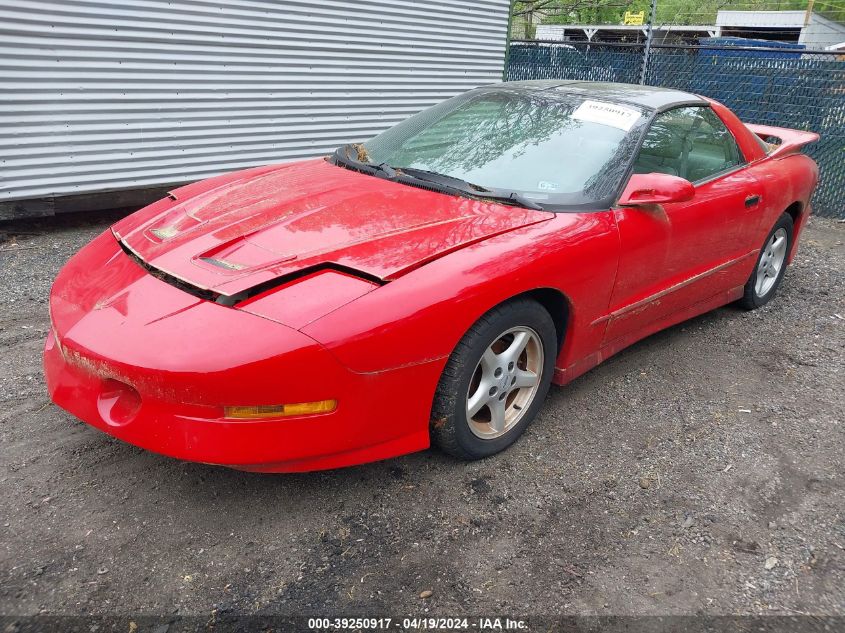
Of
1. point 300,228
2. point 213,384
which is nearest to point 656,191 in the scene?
point 300,228

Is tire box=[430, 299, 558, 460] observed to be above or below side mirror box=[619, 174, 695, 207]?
below

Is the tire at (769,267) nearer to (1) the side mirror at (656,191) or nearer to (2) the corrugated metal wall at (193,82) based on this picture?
(1) the side mirror at (656,191)

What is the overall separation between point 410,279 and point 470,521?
92cm

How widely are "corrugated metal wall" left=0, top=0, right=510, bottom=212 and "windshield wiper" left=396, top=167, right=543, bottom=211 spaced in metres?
3.78

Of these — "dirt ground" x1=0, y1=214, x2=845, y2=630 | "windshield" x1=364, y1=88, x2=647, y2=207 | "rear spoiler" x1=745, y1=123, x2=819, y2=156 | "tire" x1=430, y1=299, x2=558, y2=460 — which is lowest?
"dirt ground" x1=0, y1=214, x2=845, y2=630

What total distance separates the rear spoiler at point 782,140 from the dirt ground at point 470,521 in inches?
74.3

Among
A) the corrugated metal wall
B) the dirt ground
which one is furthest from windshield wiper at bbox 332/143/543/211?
the corrugated metal wall

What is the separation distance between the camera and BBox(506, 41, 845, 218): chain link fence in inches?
312

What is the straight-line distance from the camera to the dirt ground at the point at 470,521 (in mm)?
2139

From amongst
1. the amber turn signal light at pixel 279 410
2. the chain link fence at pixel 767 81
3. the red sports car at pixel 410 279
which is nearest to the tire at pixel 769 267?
the red sports car at pixel 410 279

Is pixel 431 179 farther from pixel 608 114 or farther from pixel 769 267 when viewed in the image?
pixel 769 267

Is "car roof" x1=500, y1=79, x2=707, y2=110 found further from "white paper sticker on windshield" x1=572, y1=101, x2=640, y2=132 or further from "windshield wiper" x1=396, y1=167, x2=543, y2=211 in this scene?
"windshield wiper" x1=396, y1=167, x2=543, y2=211

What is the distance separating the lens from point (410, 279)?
7.80 ft

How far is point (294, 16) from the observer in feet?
23.1
